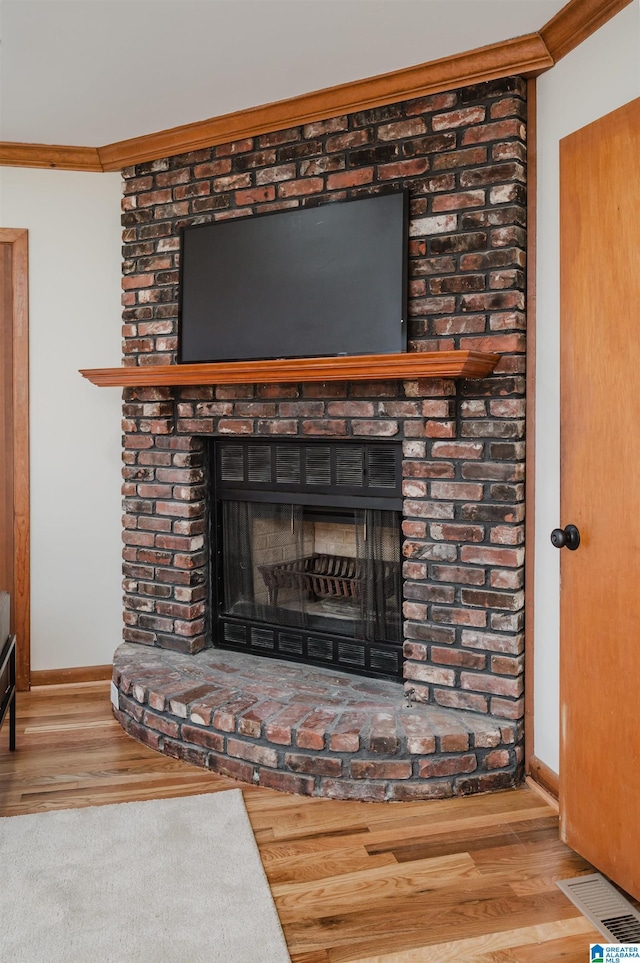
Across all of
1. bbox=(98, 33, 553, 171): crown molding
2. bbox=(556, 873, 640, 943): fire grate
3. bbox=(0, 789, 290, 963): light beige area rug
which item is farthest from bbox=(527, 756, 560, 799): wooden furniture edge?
bbox=(98, 33, 553, 171): crown molding

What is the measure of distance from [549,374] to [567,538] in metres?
0.60

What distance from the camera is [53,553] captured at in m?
3.42

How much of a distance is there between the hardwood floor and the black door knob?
872mm

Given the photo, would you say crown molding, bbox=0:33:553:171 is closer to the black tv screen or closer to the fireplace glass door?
the black tv screen

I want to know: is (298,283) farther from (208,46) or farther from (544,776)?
(544,776)

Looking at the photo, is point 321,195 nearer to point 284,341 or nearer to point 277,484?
point 284,341

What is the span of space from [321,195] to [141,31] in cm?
79

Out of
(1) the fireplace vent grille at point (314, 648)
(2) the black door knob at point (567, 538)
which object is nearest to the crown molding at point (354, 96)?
(2) the black door knob at point (567, 538)

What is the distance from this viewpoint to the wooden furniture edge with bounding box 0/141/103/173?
10.5 ft

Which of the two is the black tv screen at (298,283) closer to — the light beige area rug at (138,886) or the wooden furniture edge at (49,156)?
the wooden furniture edge at (49,156)

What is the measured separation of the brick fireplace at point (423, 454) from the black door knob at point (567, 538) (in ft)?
1.37

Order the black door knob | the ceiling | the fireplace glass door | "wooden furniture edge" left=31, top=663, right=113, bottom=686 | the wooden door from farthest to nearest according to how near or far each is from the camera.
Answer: "wooden furniture edge" left=31, top=663, right=113, bottom=686 → the fireplace glass door → the ceiling → the black door knob → the wooden door

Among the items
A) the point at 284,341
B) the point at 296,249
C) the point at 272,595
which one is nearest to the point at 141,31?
the point at 296,249

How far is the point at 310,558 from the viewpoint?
3115mm
